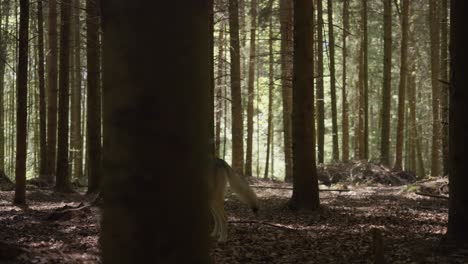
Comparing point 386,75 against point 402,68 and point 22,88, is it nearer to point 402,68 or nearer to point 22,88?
point 402,68

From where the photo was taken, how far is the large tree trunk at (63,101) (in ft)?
50.3

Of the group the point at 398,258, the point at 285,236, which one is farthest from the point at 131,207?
the point at 285,236

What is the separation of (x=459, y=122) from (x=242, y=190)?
309cm

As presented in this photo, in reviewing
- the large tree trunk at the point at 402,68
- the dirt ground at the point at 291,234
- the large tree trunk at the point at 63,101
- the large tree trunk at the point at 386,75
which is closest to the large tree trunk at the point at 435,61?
the large tree trunk at the point at 402,68

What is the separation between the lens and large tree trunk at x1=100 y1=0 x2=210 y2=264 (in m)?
2.15

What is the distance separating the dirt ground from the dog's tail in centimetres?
67

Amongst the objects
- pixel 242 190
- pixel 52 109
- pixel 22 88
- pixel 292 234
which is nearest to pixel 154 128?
pixel 242 190

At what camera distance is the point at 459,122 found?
22.1 ft

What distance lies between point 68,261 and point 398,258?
157 inches

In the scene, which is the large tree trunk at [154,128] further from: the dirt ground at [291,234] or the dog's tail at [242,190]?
the dog's tail at [242,190]

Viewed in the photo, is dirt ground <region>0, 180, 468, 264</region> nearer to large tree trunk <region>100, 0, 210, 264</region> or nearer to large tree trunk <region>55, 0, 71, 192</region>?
large tree trunk <region>55, 0, 71, 192</region>

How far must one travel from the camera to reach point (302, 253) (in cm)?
738

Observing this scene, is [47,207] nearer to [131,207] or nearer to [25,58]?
[25,58]

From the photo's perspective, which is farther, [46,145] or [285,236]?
[46,145]
